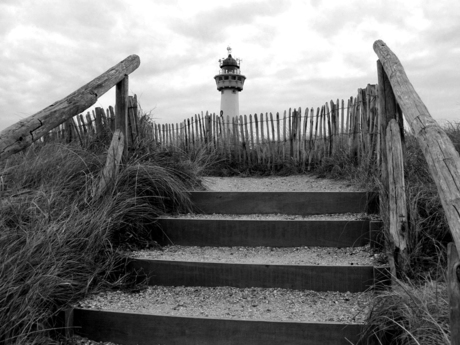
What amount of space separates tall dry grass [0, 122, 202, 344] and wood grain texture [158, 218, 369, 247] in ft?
0.85

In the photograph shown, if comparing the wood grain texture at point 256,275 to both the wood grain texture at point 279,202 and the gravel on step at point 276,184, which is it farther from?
the gravel on step at point 276,184

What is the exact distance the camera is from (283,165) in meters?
6.22

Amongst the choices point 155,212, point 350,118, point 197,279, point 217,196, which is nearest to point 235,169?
point 350,118

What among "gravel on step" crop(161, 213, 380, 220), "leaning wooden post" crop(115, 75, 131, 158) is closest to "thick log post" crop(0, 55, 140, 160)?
"leaning wooden post" crop(115, 75, 131, 158)

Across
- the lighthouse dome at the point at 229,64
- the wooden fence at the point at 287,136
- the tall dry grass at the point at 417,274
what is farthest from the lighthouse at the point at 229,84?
the tall dry grass at the point at 417,274

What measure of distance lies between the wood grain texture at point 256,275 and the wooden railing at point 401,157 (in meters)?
0.32

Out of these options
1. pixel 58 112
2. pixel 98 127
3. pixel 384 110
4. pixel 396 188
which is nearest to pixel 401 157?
pixel 396 188

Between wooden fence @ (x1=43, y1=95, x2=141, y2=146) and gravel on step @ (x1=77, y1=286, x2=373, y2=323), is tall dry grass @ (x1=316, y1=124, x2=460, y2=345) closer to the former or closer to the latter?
gravel on step @ (x1=77, y1=286, x2=373, y2=323)

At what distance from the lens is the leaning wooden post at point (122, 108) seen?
4.01 metres

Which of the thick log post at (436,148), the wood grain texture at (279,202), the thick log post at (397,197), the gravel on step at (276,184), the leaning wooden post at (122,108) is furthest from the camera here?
the gravel on step at (276,184)

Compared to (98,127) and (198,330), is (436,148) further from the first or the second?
(98,127)

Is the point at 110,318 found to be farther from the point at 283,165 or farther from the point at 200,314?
the point at 283,165

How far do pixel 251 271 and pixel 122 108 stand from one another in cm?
207

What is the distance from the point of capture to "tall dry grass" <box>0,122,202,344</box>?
2.20 metres
